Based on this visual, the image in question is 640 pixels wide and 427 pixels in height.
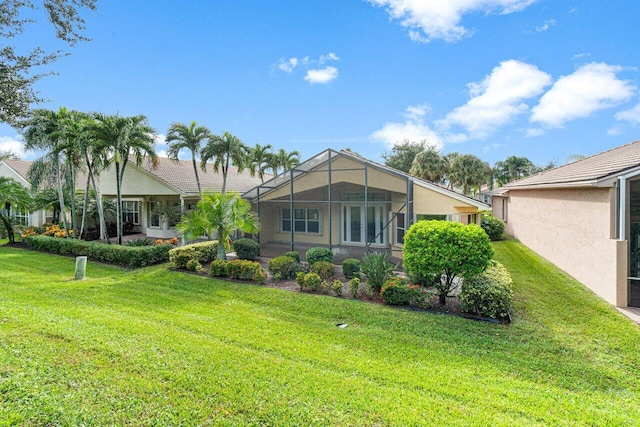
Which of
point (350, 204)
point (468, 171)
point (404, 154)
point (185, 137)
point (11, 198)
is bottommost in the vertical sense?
point (350, 204)

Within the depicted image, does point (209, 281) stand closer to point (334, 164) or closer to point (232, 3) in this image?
point (334, 164)

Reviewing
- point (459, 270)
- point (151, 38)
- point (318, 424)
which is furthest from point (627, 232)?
point (151, 38)

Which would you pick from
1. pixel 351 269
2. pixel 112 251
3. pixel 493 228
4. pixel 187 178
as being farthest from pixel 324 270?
pixel 187 178

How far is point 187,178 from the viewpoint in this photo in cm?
2217

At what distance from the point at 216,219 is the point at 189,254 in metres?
1.69

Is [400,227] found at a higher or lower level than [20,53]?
lower

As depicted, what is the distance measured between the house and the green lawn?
38.6 feet

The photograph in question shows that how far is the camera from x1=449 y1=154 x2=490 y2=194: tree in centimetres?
3462

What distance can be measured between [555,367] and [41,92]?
11.6m

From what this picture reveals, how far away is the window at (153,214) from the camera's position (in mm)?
21439

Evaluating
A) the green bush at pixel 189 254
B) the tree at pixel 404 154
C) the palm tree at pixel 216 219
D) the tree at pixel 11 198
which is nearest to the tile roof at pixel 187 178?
the tree at pixel 11 198

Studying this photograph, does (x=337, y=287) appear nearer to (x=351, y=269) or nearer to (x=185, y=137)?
(x=351, y=269)

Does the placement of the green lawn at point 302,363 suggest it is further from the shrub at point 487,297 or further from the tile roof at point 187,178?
the tile roof at point 187,178

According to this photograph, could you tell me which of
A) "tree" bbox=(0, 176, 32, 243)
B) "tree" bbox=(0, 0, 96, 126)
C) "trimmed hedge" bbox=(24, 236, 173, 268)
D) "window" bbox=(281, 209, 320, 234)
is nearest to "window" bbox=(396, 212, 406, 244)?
"window" bbox=(281, 209, 320, 234)
